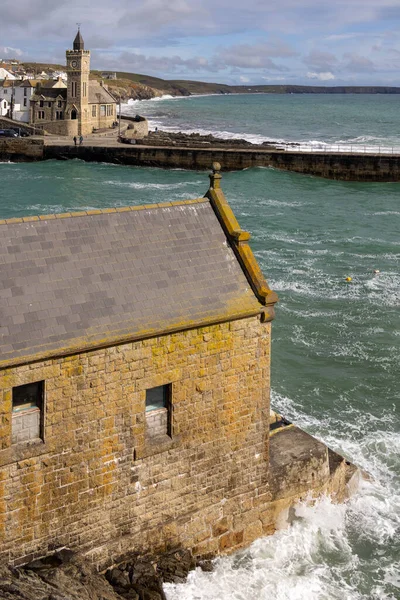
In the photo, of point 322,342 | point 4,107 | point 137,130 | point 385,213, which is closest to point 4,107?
point 4,107

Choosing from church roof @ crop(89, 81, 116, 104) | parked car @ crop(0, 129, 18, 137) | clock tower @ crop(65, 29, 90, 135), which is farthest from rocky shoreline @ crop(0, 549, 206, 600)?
church roof @ crop(89, 81, 116, 104)

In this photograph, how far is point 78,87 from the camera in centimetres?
8231

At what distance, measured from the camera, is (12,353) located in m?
9.59

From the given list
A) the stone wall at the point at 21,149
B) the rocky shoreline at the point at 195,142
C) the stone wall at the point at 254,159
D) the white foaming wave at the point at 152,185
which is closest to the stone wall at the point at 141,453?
the white foaming wave at the point at 152,185

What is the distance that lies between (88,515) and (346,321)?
1524 cm

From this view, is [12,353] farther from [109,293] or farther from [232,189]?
[232,189]

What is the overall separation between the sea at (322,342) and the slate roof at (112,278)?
3.86m

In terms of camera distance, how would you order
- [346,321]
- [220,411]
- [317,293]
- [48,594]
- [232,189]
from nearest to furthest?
[48,594], [220,411], [346,321], [317,293], [232,189]

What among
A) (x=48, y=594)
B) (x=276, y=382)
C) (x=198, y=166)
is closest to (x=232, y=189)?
(x=198, y=166)

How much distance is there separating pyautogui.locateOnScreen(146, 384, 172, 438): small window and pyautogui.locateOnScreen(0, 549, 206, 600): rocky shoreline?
1776 millimetres

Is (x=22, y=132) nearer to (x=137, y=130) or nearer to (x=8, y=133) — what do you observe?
(x=8, y=133)

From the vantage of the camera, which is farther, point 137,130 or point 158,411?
point 137,130

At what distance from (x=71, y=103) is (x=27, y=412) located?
7662cm

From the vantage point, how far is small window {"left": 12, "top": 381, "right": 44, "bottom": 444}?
32.4 ft
